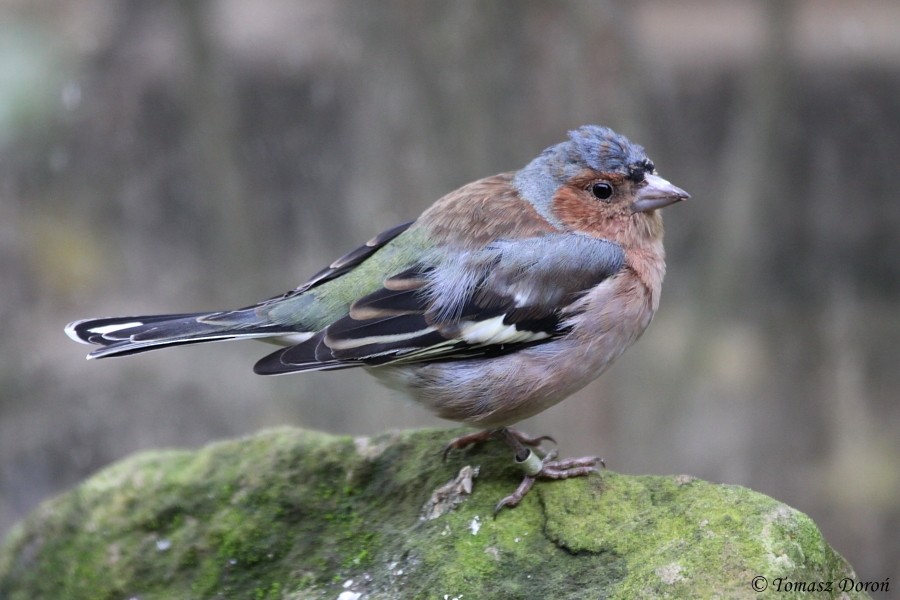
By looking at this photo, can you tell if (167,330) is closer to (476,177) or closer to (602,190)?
(602,190)

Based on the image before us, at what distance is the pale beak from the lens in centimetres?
353

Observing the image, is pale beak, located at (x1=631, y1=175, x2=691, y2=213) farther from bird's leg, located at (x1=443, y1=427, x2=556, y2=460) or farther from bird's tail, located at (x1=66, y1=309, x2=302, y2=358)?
bird's tail, located at (x1=66, y1=309, x2=302, y2=358)

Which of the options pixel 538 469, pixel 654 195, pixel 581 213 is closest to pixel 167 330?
pixel 538 469

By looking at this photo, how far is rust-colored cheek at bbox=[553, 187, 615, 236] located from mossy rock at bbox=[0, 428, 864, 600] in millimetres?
912

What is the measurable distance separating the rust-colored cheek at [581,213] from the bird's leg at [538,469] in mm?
883

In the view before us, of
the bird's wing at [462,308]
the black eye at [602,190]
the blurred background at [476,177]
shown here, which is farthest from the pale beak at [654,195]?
the blurred background at [476,177]

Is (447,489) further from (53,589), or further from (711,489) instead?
(53,589)

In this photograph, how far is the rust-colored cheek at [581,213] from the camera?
3.58 m

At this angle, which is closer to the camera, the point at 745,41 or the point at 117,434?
the point at 745,41

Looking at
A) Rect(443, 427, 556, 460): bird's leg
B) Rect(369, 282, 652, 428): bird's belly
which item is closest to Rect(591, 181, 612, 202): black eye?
Rect(369, 282, 652, 428): bird's belly

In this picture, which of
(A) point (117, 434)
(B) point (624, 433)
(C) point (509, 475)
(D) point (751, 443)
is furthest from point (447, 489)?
(A) point (117, 434)

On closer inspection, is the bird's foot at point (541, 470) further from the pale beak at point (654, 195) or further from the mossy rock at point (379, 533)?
the pale beak at point (654, 195)

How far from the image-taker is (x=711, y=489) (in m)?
2.94

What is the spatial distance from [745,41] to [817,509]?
113 inches
